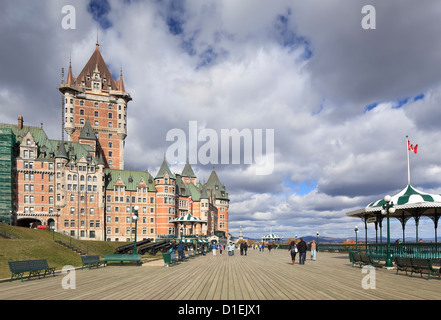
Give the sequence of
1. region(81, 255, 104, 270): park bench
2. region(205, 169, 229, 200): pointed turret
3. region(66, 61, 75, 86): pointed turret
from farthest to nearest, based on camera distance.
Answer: region(205, 169, 229, 200): pointed turret < region(66, 61, 75, 86): pointed turret < region(81, 255, 104, 270): park bench

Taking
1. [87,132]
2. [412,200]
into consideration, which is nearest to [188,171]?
[87,132]

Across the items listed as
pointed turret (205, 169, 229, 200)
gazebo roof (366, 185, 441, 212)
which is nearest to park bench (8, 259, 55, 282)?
gazebo roof (366, 185, 441, 212)

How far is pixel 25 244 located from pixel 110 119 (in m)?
66.1

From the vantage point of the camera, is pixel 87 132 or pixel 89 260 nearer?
pixel 89 260

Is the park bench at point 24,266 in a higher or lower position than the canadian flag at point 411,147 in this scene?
lower

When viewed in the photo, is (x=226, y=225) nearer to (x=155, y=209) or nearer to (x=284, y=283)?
(x=155, y=209)

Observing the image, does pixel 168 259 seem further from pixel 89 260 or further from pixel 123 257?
pixel 89 260

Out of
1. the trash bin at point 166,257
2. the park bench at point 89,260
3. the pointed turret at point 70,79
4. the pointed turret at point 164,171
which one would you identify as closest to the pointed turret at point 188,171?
the pointed turret at point 164,171

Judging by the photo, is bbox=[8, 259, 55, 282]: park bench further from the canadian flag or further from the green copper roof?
the green copper roof

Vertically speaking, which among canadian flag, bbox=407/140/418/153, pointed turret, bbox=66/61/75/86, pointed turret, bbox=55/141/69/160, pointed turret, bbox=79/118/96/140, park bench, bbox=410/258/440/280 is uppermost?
pointed turret, bbox=66/61/75/86

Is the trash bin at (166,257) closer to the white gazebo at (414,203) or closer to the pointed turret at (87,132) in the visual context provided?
the white gazebo at (414,203)

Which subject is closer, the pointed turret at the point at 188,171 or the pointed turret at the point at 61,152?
the pointed turret at the point at 61,152
